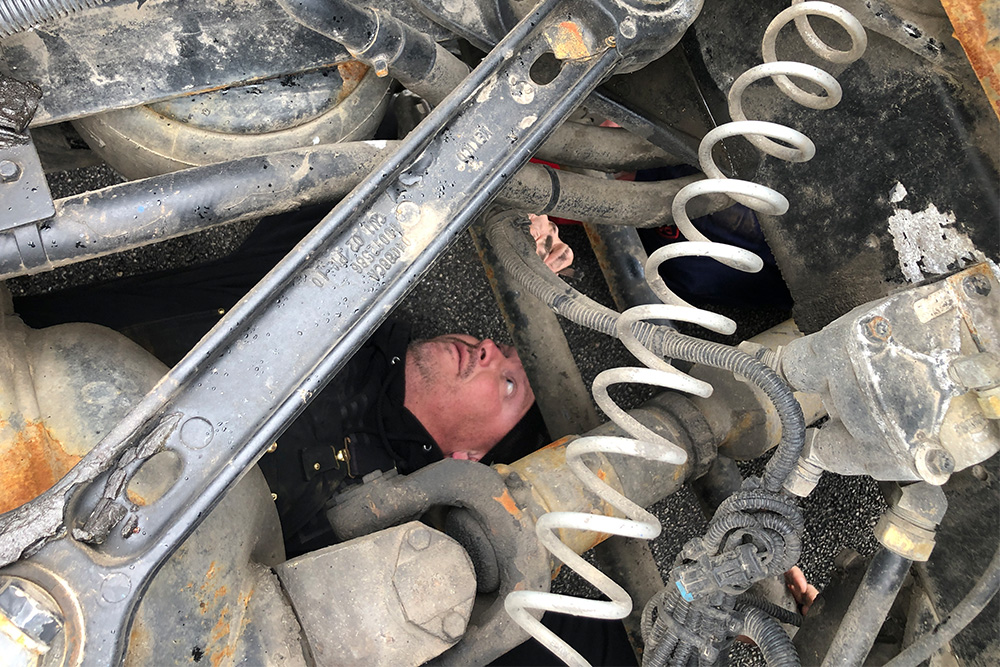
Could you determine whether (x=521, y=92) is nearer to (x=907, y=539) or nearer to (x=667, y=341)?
(x=667, y=341)

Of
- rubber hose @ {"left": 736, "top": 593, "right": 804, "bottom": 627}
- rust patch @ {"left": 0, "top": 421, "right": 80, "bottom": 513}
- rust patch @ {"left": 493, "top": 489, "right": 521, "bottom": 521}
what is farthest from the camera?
rust patch @ {"left": 493, "top": 489, "right": 521, "bottom": 521}

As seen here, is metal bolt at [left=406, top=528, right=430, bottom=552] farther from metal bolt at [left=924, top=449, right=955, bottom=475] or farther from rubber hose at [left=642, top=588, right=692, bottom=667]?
metal bolt at [left=924, top=449, right=955, bottom=475]

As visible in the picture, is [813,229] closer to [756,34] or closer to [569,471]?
[756,34]

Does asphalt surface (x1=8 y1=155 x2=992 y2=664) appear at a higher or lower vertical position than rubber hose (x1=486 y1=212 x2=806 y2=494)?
lower

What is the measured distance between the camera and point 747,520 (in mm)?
696

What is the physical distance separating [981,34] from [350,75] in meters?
0.61

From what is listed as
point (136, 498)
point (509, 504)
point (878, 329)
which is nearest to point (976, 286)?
point (878, 329)

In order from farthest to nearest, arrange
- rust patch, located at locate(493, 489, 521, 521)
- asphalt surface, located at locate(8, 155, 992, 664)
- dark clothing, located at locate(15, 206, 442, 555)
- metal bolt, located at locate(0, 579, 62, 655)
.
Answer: asphalt surface, located at locate(8, 155, 992, 664) < dark clothing, located at locate(15, 206, 442, 555) < rust patch, located at locate(493, 489, 521, 521) < metal bolt, located at locate(0, 579, 62, 655)

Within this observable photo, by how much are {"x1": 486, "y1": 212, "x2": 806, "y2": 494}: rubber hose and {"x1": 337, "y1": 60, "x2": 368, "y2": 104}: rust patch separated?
0.26 meters

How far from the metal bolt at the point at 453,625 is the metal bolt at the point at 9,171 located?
61cm

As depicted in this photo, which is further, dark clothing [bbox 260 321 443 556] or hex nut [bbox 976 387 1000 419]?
dark clothing [bbox 260 321 443 556]

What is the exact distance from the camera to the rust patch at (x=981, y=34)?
626mm

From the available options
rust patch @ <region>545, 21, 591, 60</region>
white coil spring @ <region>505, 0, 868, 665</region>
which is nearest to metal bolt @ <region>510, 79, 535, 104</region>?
rust patch @ <region>545, 21, 591, 60</region>

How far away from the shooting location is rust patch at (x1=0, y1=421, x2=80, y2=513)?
676 mm
